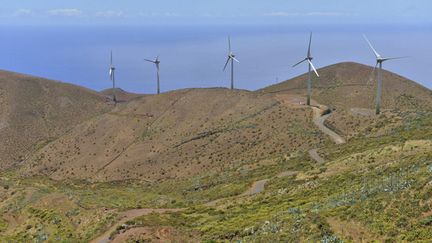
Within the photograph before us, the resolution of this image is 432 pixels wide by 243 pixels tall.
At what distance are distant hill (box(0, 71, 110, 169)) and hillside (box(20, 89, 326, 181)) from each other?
554 inches

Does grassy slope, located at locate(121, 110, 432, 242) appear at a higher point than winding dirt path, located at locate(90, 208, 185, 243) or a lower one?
higher

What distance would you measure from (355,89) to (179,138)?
192ft

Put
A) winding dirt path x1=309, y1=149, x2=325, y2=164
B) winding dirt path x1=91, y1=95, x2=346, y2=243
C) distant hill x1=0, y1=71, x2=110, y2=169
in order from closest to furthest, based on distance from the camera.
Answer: winding dirt path x1=91, y1=95, x2=346, y2=243 → winding dirt path x1=309, y1=149, x2=325, y2=164 → distant hill x1=0, y1=71, x2=110, y2=169


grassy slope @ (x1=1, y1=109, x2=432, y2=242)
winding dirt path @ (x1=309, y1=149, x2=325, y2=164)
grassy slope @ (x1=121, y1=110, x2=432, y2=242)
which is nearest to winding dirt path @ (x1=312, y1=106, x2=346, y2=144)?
winding dirt path @ (x1=309, y1=149, x2=325, y2=164)

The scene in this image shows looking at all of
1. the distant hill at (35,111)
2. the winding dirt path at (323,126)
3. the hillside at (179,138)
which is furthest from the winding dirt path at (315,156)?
the distant hill at (35,111)

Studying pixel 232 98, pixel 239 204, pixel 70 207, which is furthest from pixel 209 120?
pixel 239 204

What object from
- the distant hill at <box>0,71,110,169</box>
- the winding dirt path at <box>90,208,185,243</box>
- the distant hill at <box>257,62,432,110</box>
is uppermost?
the distant hill at <box>257,62,432,110</box>

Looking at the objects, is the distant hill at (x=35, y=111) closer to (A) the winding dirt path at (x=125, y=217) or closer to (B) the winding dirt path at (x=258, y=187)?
(B) the winding dirt path at (x=258, y=187)

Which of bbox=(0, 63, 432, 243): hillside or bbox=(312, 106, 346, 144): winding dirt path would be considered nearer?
bbox=(0, 63, 432, 243): hillside

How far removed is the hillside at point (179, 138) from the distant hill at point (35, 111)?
14.1m

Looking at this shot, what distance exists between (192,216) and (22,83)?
138 meters

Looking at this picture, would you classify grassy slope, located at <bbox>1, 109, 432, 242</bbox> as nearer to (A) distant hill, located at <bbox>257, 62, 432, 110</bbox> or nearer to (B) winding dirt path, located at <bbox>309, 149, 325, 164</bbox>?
(B) winding dirt path, located at <bbox>309, 149, 325, 164</bbox>

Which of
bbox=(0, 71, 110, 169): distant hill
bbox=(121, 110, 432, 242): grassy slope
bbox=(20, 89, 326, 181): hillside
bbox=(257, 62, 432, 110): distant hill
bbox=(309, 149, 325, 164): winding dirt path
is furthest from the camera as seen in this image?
bbox=(0, 71, 110, 169): distant hill

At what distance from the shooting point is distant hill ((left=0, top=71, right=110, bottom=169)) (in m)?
128
